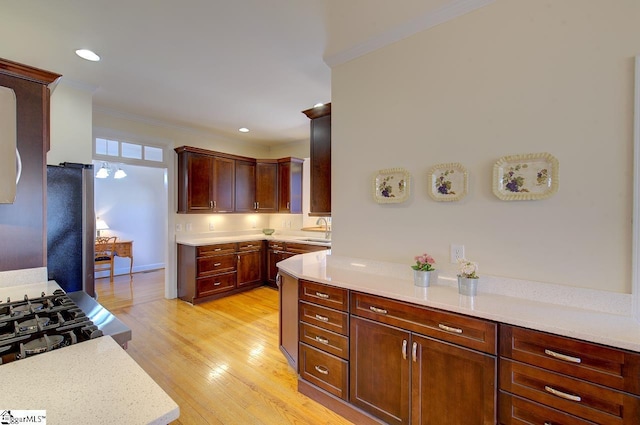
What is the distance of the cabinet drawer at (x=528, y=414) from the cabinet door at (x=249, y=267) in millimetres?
4113

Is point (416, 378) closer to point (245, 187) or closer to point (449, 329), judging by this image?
point (449, 329)

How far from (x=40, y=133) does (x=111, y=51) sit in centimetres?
128

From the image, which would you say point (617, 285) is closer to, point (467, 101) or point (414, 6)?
point (467, 101)

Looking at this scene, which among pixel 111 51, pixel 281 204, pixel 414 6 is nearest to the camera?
pixel 414 6

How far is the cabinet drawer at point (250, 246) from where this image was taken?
493 centimetres

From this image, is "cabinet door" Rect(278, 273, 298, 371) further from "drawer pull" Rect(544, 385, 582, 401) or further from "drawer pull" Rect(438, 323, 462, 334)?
"drawer pull" Rect(544, 385, 582, 401)

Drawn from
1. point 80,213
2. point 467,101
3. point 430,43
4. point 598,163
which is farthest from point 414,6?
point 80,213

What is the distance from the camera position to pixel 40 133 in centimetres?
172

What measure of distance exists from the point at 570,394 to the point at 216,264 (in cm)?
422

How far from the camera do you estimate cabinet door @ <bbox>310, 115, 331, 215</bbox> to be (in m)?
2.82

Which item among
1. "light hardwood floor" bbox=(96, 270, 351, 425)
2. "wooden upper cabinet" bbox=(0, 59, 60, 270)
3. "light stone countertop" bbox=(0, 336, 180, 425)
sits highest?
"wooden upper cabinet" bbox=(0, 59, 60, 270)

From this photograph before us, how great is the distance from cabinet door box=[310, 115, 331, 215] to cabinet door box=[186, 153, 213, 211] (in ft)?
7.89

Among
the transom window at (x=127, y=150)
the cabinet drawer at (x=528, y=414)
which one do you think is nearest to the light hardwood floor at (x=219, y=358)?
the cabinet drawer at (x=528, y=414)

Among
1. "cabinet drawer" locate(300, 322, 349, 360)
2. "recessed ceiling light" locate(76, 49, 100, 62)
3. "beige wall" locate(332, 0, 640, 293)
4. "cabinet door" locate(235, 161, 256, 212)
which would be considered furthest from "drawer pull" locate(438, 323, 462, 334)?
"cabinet door" locate(235, 161, 256, 212)
